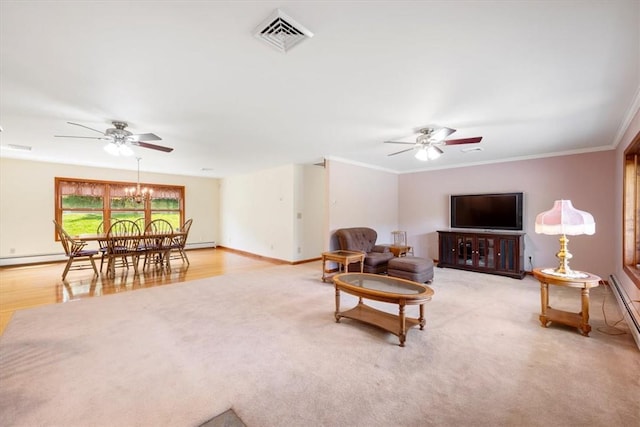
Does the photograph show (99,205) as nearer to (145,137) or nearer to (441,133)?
(145,137)

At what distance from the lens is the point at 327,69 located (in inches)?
83.6

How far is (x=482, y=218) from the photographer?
18.2 ft

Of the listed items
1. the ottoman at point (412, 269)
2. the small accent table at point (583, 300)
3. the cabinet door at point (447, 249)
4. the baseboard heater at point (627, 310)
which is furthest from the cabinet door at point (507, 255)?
the small accent table at point (583, 300)

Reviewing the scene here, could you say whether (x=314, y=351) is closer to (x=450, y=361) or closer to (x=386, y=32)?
(x=450, y=361)

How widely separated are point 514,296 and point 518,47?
3351 millimetres

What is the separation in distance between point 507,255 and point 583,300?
2451mm

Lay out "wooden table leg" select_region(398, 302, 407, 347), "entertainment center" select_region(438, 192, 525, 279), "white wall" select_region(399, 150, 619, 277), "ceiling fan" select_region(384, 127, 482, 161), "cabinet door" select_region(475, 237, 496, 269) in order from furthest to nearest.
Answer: "cabinet door" select_region(475, 237, 496, 269) < "entertainment center" select_region(438, 192, 525, 279) < "white wall" select_region(399, 150, 619, 277) < "ceiling fan" select_region(384, 127, 482, 161) < "wooden table leg" select_region(398, 302, 407, 347)

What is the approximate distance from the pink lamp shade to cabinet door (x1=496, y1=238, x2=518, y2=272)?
7.54 feet

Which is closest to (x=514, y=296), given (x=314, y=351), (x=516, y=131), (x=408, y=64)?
(x=516, y=131)

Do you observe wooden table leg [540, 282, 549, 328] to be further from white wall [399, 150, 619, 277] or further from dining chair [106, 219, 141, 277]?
dining chair [106, 219, 141, 277]

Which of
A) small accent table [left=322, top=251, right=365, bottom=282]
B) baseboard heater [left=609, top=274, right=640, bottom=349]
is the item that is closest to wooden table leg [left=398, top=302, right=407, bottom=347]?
small accent table [left=322, top=251, right=365, bottom=282]

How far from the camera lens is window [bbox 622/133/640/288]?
3.31 meters

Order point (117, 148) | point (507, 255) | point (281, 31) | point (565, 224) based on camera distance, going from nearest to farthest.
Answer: point (281, 31) < point (565, 224) < point (117, 148) < point (507, 255)

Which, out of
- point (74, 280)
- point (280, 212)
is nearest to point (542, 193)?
point (280, 212)
